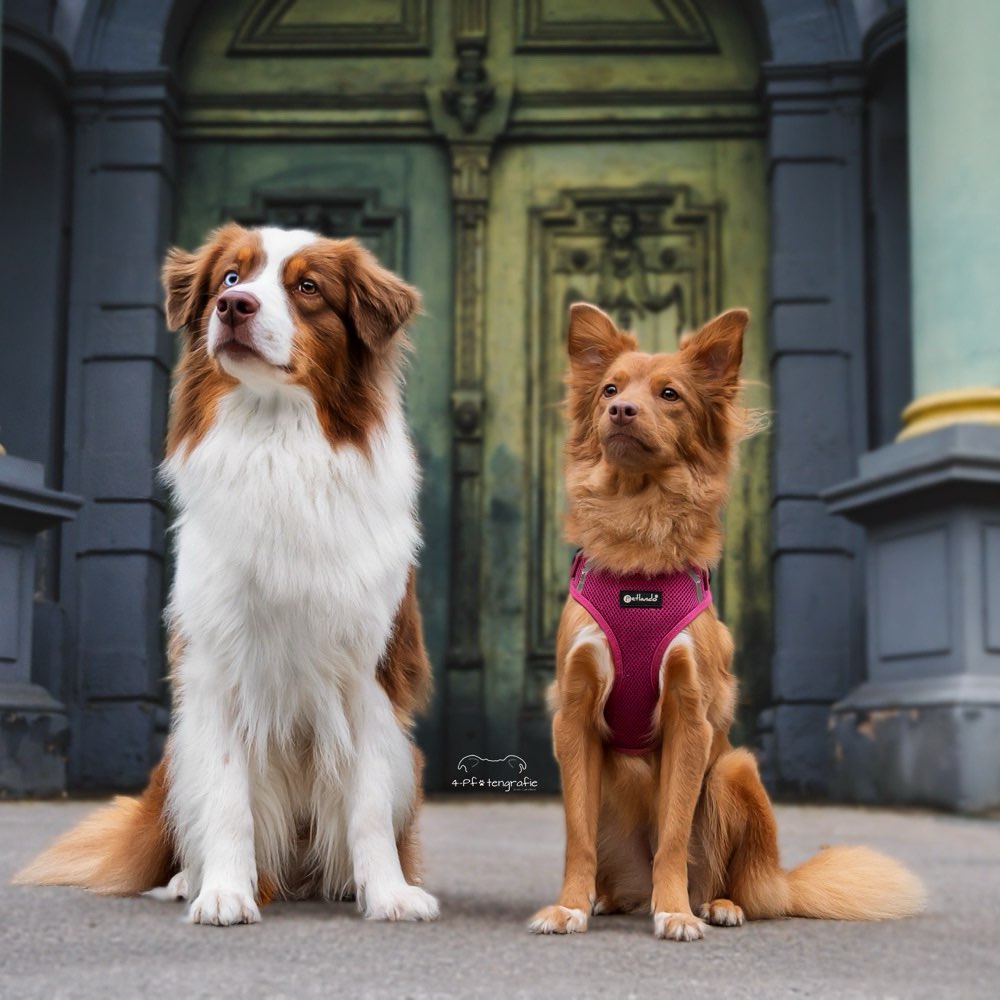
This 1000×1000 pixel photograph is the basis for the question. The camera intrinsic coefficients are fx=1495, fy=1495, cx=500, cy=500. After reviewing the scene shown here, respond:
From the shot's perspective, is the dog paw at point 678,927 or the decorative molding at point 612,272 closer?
→ the dog paw at point 678,927

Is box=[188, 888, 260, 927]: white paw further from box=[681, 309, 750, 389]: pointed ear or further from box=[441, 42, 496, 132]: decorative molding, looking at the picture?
box=[441, 42, 496, 132]: decorative molding

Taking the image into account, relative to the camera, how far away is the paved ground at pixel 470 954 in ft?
8.51

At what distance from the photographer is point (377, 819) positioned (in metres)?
3.38

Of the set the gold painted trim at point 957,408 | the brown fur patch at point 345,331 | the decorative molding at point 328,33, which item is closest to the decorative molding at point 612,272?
the decorative molding at point 328,33

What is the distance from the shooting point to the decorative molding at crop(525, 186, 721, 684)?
8266mm

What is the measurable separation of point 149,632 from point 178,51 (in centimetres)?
332

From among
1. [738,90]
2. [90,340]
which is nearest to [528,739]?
[90,340]

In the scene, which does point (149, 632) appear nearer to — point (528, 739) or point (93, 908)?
point (528, 739)

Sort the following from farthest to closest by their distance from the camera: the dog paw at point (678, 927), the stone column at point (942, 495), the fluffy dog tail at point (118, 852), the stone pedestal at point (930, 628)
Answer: the stone column at point (942, 495), the stone pedestal at point (930, 628), the fluffy dog tail at point (118, 852), the dog paw at point (678, 927)

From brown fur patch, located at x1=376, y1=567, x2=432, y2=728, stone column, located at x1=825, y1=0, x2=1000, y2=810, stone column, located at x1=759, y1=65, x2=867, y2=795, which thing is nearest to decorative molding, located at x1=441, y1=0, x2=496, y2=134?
stone column, located at x1=759, y1=65, x2=867, y2=795

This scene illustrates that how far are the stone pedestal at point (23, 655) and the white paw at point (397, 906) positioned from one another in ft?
12.6

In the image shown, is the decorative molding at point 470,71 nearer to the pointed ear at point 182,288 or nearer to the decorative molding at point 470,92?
the decorative molding at point 470,92

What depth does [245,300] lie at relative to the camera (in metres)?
3.20

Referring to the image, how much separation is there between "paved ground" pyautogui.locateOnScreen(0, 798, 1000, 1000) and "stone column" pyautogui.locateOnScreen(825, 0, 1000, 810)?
2243 mm
